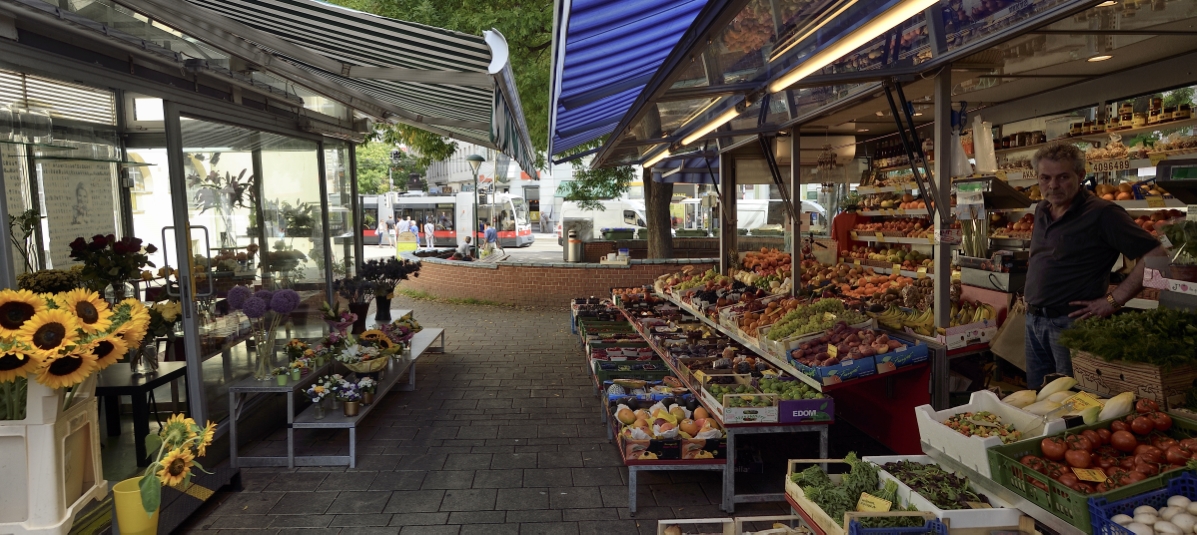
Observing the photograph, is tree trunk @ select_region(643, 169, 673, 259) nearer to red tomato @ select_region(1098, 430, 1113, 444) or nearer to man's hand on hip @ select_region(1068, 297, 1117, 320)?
man's hand on hip @ select_region(1068, 297, 1117, 320)

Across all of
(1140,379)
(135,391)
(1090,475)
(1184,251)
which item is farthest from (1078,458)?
(135,391)

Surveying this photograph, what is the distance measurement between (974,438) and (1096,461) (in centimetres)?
44

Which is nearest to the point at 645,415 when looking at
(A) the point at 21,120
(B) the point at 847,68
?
(B) the point at 847,68

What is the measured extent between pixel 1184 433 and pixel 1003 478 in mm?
780

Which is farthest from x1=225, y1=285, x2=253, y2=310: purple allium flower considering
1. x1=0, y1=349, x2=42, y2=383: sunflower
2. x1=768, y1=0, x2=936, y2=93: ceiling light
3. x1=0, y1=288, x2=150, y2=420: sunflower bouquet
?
x1=768, y1=0, x2=936, y2=93: ceiling light

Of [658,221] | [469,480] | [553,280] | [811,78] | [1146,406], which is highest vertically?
[811,78]

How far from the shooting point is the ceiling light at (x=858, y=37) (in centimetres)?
278

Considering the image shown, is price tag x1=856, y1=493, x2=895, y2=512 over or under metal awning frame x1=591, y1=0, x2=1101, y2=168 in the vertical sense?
under

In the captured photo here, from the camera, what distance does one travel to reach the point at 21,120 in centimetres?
418

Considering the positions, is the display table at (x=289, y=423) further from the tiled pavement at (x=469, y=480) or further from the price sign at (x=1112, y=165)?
the price sign at (x=1112, y=165)

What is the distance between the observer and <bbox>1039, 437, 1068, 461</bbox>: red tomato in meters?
2.87

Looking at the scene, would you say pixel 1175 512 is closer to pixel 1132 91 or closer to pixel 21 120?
pixel 1132 91

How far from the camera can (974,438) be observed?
3.08 m

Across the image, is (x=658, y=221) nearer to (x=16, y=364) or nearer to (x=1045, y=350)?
(x=1045, y=350)
